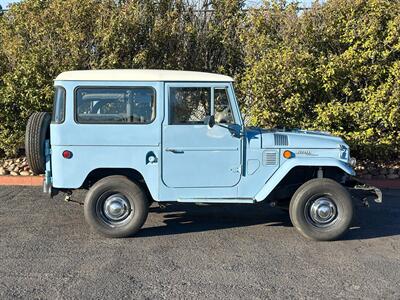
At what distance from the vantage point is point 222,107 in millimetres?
6051

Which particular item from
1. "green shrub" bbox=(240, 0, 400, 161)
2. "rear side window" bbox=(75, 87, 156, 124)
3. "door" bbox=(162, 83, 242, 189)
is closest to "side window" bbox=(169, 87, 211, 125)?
"door" bbox=(162, 83, 242, 189)

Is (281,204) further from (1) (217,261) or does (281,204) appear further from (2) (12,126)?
(2) (12,126)

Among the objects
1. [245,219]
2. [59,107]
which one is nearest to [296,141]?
[245,219]

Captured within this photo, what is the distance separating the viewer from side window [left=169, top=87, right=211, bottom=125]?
235 inches

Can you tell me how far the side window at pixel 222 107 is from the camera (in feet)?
19.7

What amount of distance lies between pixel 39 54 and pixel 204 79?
4853 millimetres

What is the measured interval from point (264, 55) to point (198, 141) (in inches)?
157

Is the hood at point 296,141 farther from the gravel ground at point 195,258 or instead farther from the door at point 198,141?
the gravel ground at point 195,258

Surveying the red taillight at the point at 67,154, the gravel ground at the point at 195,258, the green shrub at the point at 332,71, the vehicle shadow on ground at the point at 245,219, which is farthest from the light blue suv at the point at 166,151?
the green shrub at the point at 332,71

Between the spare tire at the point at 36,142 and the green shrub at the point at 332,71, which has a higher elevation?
the green shrub at the point at 332,71

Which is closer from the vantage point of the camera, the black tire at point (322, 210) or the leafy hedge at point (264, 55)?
the black tire at point (322, 210)

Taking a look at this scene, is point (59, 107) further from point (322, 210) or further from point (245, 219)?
point (322, 210)

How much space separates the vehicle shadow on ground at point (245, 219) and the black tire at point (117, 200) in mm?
257

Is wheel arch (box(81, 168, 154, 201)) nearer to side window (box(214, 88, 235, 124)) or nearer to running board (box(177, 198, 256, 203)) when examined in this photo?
running board (box(177, 198, 256, 203))
